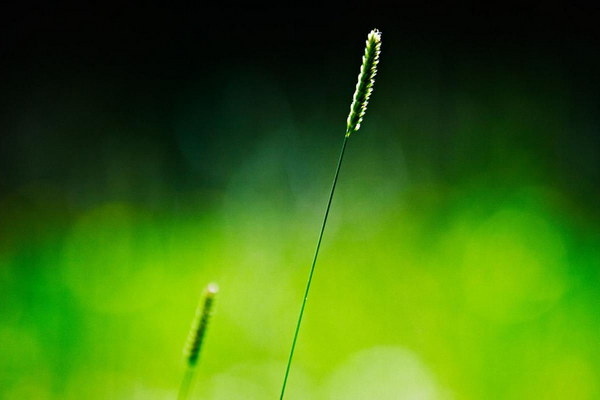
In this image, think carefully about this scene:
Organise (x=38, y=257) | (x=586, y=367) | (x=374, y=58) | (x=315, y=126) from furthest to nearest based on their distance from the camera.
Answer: (x=315, y=126) → (x=38, y=257) → (x=586, y=367) → (x=374, y=58)

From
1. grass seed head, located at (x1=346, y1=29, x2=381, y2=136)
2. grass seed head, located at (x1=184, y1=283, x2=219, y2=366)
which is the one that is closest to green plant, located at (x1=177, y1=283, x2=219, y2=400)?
grass seed head, located at (x1=184, y1=283, x2=219, y2=366)

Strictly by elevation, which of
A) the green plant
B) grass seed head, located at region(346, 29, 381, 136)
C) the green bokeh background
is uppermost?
the green bokeh background

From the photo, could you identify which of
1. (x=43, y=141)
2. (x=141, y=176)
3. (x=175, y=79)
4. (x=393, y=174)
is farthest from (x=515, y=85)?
(x=43, y=141)

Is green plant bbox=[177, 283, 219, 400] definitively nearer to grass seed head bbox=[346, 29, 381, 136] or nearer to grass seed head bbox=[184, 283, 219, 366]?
grass seed head bbox=[184, 283, 219, 366]

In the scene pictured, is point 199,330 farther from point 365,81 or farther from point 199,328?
point 365,81

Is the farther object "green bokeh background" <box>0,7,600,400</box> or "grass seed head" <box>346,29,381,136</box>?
"green bokeh background" <box>0,7,600,400</box>

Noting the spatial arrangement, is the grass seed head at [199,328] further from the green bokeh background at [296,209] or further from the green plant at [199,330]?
the green bokeh background at [296,209]

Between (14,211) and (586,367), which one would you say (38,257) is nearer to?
(14,211)

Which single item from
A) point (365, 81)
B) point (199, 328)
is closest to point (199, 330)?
point (199, 328)
